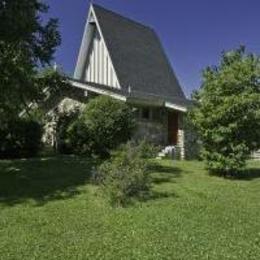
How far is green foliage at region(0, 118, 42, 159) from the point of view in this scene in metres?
23.8

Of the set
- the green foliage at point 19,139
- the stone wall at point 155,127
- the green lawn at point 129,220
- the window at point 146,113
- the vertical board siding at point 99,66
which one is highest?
the vertical board siding at point 99,66

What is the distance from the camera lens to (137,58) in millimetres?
34406

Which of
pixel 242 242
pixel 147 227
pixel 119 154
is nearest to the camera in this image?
pixel 242 242

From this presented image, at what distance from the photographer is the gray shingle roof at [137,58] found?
32.1m

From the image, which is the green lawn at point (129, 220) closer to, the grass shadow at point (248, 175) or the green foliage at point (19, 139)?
the grass shadow at point (248, 175)

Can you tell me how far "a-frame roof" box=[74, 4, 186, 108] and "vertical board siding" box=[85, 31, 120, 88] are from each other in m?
0.46

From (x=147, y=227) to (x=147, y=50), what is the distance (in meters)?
A: 26.3

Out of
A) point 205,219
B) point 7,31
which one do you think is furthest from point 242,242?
point 7,31

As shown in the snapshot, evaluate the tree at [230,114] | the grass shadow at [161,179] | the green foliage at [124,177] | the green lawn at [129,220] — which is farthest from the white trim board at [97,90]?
the green foliage at [124,177]

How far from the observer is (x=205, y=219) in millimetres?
12258

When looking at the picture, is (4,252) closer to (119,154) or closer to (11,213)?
(11,213)

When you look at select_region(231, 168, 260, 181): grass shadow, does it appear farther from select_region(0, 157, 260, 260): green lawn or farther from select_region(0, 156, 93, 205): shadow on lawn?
select_region(0, 156, 93, 205): shadow on lawn

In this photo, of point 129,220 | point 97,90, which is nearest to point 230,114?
point 129,220

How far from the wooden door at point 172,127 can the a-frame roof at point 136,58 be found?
3.71 ft
